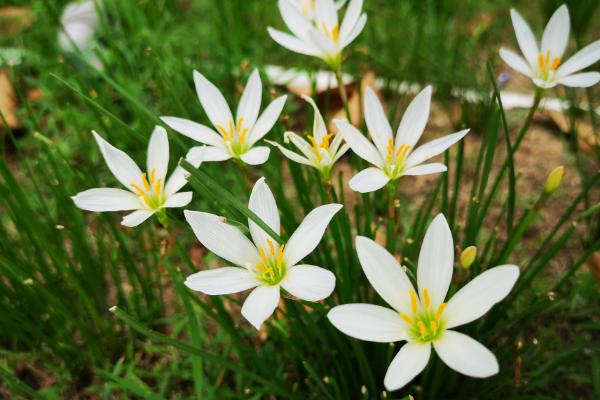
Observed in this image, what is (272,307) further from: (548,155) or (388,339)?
(548,155)

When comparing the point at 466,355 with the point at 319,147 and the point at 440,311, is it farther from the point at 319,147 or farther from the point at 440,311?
the point at 319,147

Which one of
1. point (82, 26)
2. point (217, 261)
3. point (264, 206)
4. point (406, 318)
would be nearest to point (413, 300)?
point (406, 318)

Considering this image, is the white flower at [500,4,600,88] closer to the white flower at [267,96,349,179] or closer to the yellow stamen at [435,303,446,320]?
the white flower at [267,96,349,179]

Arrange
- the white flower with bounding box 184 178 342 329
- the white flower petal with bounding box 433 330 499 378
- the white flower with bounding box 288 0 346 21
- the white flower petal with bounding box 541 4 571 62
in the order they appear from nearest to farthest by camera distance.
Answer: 1. the white flower petal with bounding box 433 330 499 378
2. the white flower with bounding box 184 178 342 329
3. the white flower petal with bounding box 541 4 571 62
4. the white flower with bounding box 288 0 346 21

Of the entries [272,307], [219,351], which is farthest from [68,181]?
[272,307]

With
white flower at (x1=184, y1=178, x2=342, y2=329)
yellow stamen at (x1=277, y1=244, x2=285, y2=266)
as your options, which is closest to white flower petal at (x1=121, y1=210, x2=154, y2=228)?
white flower at (x1=184, y1=178, x2=342, y2=329)

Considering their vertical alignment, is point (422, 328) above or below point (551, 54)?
below
